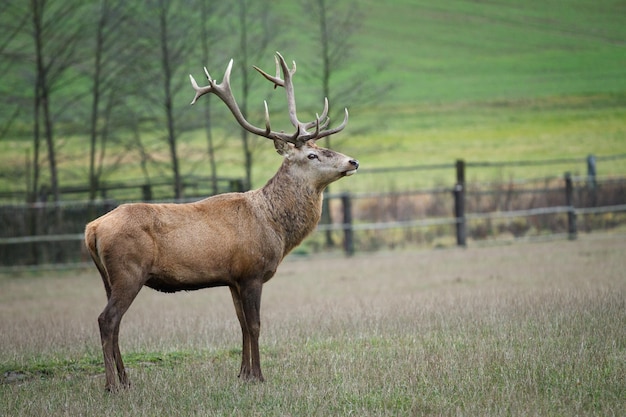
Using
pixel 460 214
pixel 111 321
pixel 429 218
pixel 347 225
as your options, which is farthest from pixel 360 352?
pixel 429 218

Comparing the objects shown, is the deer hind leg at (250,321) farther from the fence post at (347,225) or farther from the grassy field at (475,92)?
the grassy field at (475,92)

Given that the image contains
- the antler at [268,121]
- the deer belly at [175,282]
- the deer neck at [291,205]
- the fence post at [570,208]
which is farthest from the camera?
the fence post at [570,208]

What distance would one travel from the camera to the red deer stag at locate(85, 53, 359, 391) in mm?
7320

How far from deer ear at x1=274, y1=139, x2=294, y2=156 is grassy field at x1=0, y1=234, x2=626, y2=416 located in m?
1.92

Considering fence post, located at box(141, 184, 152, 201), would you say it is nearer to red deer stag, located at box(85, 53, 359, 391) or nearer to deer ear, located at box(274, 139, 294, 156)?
red deer stag, located at box(85, 53, 359, 391)

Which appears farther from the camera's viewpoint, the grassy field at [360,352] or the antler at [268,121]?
the antler at [268,121]

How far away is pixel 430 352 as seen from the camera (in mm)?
8203

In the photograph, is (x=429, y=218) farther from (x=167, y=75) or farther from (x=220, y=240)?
(x=220, y=240)

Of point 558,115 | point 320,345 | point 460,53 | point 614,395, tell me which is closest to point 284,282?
point 320,345

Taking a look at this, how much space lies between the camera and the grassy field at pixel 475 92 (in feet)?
135

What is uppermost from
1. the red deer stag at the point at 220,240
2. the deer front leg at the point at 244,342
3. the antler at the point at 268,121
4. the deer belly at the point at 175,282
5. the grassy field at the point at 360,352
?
the antler at the point at 268,121

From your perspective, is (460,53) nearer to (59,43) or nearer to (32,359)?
(59,43)

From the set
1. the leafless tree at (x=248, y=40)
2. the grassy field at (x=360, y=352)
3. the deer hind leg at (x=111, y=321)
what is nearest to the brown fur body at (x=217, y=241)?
the deer hind leg at (x=111, y=321)

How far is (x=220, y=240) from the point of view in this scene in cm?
779
